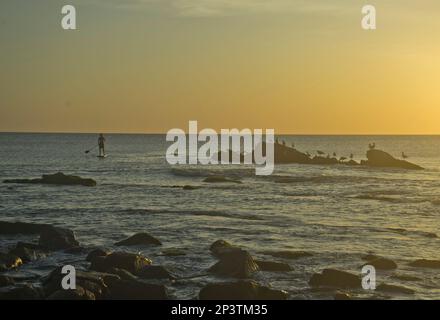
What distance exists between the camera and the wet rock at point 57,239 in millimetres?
28395

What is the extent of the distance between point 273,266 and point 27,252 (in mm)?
10428

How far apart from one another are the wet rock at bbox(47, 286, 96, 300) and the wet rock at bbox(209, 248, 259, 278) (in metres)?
5.99

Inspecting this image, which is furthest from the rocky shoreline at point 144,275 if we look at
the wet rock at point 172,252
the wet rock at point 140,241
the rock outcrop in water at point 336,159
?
the rock outcrop in water at point 336,159

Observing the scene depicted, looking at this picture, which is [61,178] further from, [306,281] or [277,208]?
[306,281]

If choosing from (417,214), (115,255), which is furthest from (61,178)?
(115,255)

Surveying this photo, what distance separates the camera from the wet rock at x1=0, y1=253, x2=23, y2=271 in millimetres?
24469

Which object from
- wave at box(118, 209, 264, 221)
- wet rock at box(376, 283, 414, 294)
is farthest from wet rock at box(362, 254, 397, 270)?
wave at box(118, 209, 264, 221)

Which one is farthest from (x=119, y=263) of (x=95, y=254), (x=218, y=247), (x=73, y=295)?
(x=218, y=247)

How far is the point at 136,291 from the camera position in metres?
20.2

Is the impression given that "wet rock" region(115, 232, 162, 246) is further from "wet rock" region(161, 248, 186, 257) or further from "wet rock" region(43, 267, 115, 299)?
"wet rock" region(43, 267, 115, 299)

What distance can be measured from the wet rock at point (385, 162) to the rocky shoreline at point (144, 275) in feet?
243

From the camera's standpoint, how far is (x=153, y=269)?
76.7ft

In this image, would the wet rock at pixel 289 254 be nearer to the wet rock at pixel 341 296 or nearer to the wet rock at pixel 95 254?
the wet rock at pixel 341 296
